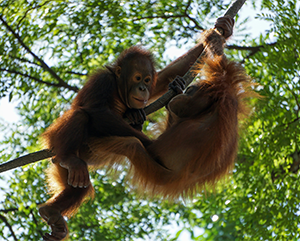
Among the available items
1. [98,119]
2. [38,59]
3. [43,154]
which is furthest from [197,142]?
[38,59]

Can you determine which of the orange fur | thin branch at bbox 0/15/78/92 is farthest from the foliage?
the orange fur

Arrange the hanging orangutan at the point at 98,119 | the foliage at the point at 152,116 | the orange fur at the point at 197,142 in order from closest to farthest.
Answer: the orange fur at the point at 197,142
the hanging orangutan at the point at 98,119
the foliage at the point at 152,116

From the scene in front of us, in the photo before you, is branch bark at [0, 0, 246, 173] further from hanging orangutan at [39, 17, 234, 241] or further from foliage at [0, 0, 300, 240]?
foliage at [0, 0, 300, 240]

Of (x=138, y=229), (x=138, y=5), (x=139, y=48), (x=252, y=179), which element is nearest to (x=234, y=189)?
(x=252, y=179)

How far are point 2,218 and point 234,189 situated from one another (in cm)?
242

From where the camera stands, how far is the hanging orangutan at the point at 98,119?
205cm

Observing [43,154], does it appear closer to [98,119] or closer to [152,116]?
[98,119]

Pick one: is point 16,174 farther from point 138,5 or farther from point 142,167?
point 142,167

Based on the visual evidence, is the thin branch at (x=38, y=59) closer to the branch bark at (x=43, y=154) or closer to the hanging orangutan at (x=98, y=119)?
the hanging orangutan at (x=98, y=119)

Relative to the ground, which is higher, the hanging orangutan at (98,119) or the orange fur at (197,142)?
the hanging orangutan at (98,119)

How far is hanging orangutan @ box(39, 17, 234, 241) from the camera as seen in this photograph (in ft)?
6.73

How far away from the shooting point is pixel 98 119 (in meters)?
2.09

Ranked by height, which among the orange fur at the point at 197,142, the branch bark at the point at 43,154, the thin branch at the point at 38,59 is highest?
the thin branch at the point at 38,59

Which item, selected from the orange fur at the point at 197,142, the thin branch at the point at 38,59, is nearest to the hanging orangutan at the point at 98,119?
the orange fur at the point at 197,142
